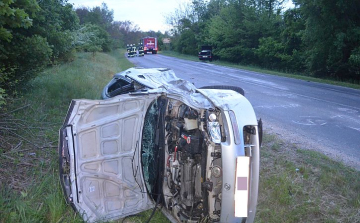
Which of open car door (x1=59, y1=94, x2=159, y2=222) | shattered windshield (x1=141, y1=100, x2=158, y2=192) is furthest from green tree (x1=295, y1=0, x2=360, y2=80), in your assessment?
open car door (x1=59, y1=94, x2=159, y2=222)

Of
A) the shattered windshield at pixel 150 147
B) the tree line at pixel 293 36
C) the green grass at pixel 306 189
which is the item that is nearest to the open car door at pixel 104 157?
the shattered windshield at pixel 150 147

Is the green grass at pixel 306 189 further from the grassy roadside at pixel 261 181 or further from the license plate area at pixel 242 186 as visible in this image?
the license plate area at pixel 242 186

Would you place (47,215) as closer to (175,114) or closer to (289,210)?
(175,114)

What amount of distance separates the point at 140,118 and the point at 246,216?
166 centimetres

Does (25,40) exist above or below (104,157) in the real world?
above

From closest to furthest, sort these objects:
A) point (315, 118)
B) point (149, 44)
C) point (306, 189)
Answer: point (306, 189) → point (315, 118) → point (149, 44)

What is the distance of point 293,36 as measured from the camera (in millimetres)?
29203

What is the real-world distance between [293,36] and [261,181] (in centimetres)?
2637

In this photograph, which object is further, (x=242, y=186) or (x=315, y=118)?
(x=315, y=118)

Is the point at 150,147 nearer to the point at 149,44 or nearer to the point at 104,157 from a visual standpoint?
the point at 104,157

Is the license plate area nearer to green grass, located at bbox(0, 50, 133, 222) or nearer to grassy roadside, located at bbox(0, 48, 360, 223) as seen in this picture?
grassy roadside, located at bbox(0, 48, 360, 223)

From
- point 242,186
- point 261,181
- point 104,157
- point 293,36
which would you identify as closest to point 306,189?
point 261,181

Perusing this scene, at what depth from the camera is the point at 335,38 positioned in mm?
22188

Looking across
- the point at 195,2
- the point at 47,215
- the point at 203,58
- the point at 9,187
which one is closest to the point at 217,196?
the point at 47,215
